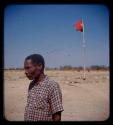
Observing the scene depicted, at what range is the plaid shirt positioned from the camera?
2.69 metres

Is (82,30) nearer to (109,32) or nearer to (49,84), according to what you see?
(109,32)

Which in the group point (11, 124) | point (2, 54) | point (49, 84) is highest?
point (2, 54)

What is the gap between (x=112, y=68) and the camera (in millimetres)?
2715

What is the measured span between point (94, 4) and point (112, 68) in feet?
1.60

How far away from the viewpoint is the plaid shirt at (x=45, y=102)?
269 centimetres

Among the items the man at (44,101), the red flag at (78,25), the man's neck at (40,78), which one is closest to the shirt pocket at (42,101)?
the man at (44,101)

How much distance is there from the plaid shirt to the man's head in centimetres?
10

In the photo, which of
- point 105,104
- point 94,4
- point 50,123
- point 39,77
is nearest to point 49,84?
point 39,77

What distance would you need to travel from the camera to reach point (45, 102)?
269 cm

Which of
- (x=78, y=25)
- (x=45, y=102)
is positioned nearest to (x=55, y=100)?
(x=45, y=102)

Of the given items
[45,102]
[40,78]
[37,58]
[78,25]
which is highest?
[78,25]

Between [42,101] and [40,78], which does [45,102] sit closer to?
[42,101]

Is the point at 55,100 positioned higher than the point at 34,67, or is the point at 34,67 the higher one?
the point at 34,67

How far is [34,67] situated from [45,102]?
0.28 meters
